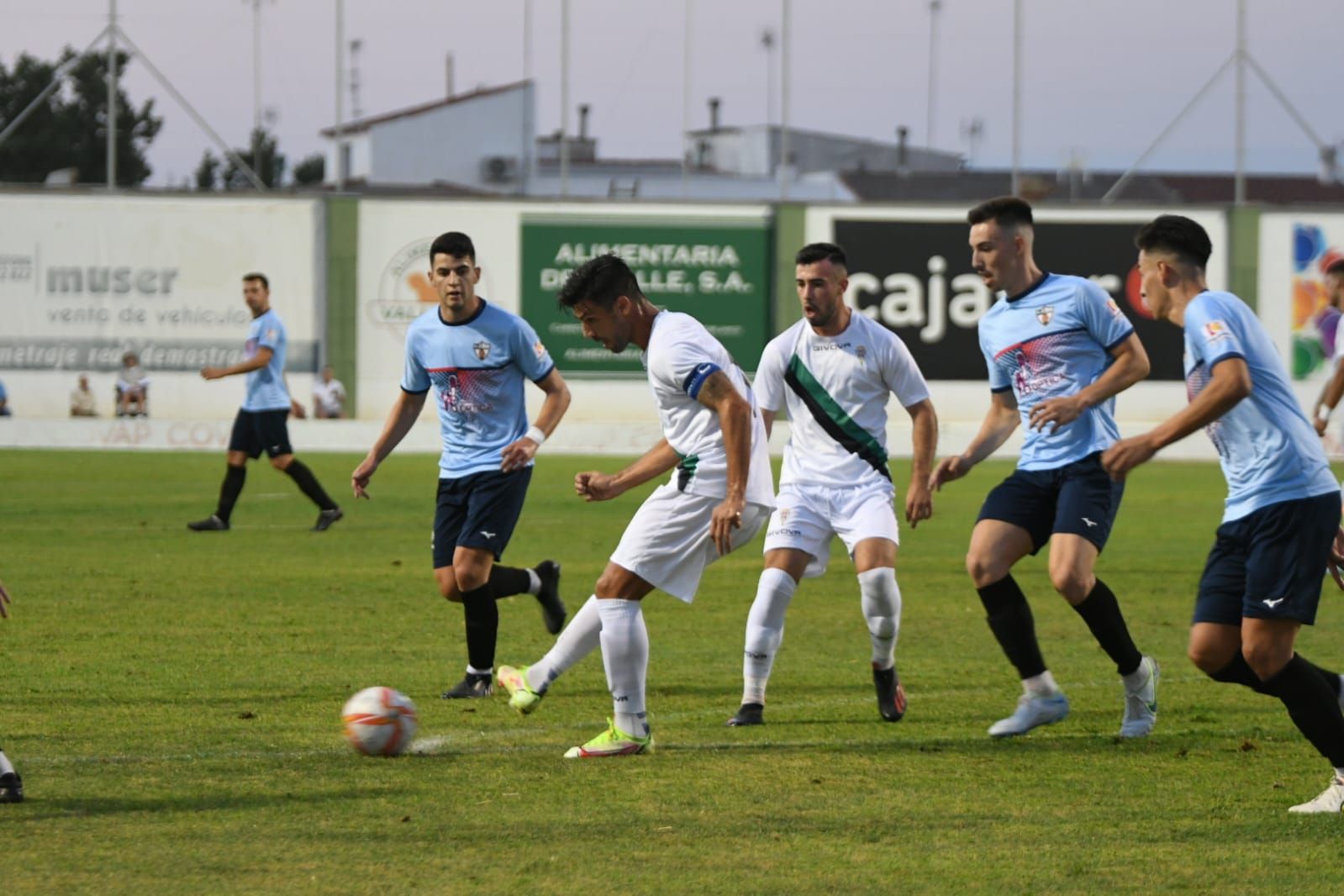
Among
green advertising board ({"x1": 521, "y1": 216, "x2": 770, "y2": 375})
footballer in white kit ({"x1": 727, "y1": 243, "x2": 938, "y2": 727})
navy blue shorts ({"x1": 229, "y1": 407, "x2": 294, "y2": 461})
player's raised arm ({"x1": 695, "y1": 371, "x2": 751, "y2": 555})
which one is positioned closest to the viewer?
player's raised arm ({"x1": 695, "y1": 371, "x2": 751, "y2": 555})

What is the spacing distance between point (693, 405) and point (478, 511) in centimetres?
211

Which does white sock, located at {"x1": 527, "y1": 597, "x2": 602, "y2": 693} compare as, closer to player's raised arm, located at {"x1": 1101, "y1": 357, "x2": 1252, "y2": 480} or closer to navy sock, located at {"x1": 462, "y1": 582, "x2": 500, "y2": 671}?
navy sock, located at {"x1": 462, "y1": 582, "x2": 500, "y2": 671}

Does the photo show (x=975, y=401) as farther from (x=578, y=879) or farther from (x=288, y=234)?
(x=578, y=879)

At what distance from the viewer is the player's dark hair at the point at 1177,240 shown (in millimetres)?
6230

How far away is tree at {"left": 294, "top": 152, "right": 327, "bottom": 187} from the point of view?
89500 mm

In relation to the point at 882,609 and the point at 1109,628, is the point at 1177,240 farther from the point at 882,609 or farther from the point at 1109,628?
the point at 882,609

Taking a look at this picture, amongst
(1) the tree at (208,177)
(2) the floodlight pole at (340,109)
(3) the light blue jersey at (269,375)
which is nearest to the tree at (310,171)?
(1) the tree at (208,177)

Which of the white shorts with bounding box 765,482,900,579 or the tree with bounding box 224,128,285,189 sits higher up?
the tree with bounding box 224,128,285,189

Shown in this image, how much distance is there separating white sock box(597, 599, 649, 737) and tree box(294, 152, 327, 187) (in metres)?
84.7

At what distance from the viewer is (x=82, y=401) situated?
37625mm

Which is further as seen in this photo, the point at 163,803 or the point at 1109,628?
the point at 1109,628

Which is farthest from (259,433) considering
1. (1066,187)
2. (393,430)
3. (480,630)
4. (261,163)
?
(1066,187)

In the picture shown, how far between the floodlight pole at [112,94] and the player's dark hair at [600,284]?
3431cm

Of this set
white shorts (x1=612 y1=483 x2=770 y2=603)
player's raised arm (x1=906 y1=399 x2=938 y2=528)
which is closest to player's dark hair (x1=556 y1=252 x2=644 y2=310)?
white shorts (x1=612 y1=483 x2=770 y2=603)
